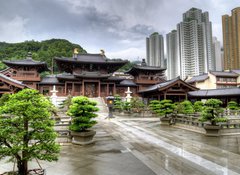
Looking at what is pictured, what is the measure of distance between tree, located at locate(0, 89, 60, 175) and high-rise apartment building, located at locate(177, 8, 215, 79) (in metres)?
97.1

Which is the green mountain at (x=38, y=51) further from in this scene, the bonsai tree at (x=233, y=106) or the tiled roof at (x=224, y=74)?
the bonsai tree at (x=233, y=106)

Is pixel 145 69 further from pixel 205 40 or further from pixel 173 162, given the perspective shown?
pixel 205 40

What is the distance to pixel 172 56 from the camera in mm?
111375

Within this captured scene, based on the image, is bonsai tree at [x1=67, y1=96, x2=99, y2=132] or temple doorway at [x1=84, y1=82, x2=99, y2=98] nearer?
bonsai tree at [x1=67, y1=96, x2=99, y2=132]

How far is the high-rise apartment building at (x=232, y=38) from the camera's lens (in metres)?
78.7

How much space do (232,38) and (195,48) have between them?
18.5 metres

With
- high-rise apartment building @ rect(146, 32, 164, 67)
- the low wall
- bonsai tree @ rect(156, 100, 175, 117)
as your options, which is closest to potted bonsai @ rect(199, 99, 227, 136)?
the low wall

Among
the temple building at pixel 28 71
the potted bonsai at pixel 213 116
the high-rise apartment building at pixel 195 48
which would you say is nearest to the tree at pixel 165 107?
the potted bonsai at pixel 213 116

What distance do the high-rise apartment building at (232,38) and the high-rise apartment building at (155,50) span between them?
44.7m

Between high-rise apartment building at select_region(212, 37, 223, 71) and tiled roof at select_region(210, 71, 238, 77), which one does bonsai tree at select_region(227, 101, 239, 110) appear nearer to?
tiled roof at select_region(210, 71, 238, 77)

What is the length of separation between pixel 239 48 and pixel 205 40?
22.3 meters

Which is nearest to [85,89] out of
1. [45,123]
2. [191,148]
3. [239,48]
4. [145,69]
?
[145,69]

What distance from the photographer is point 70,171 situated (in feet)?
20.1

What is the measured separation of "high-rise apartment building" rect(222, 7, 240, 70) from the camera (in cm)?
7869
